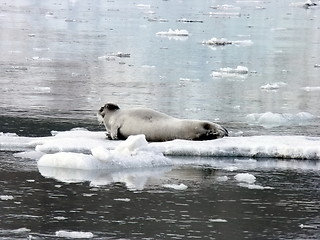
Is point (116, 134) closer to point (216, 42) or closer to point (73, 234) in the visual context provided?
point (73, 234)

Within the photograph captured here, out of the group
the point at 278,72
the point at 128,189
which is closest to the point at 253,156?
the point at 128,189

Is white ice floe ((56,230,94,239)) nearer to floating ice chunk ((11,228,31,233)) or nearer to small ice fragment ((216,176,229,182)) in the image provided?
floating ice chunk ((11,228,31,233))

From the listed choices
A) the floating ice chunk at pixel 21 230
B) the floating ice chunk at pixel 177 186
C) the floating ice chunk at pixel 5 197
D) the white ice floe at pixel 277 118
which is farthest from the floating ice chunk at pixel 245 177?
the white ice floe at pixel 277 118

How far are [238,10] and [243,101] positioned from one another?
28341mm

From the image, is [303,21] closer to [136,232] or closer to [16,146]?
[16,146]

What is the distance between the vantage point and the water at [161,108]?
20.3 ft

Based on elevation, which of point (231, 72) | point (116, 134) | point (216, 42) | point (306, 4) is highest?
point (306, 4)

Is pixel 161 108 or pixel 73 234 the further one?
pixel 161 108

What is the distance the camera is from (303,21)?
34.4 meters

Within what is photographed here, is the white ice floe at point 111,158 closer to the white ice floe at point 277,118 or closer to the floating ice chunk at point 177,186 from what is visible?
the floating ice chunk at point 177,186

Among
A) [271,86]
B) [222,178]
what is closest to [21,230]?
[222,178]

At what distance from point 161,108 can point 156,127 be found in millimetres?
2768

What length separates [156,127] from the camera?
9.77 metres

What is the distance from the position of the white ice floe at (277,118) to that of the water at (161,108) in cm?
2
